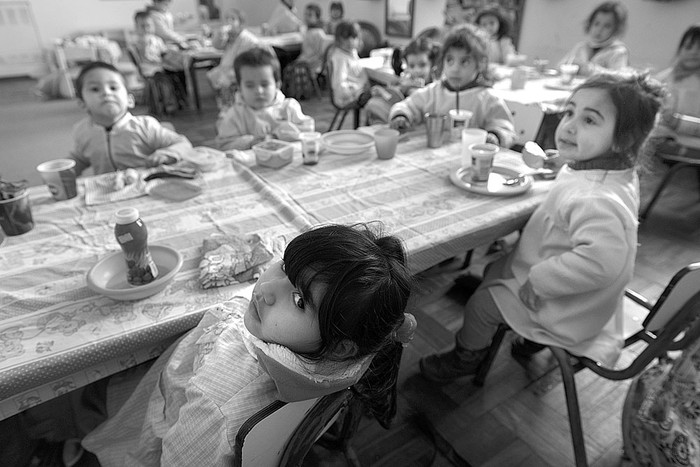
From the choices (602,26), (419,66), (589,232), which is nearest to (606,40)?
(602,26)

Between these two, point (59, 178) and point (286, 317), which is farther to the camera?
point (59, 178)

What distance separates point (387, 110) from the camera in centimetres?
273

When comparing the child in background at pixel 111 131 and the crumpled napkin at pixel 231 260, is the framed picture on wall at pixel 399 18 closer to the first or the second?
the child in background at pixel 111 131

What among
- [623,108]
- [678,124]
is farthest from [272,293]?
[678,124]

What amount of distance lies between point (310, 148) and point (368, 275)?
1026mm

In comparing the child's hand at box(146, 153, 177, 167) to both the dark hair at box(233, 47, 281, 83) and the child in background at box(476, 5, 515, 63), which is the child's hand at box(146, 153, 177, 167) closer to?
the dark hair at box(233, 47, 281, 83)

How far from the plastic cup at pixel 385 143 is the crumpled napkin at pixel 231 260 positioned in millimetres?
752

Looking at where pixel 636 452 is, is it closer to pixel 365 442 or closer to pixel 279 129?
pixel 365 442

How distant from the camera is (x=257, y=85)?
2.01m

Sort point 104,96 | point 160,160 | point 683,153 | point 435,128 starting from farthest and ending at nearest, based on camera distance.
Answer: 1. point 683,153
2. point 435,128
3. point 104,96
4. point 160,160

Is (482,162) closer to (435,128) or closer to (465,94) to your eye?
(435,128)

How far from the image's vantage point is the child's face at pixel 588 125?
1148 mm

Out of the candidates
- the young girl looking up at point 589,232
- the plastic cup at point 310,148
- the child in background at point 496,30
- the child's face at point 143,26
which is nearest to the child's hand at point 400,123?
the plastic cup at point 310,148

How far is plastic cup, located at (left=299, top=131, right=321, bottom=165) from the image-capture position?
1567 mm
